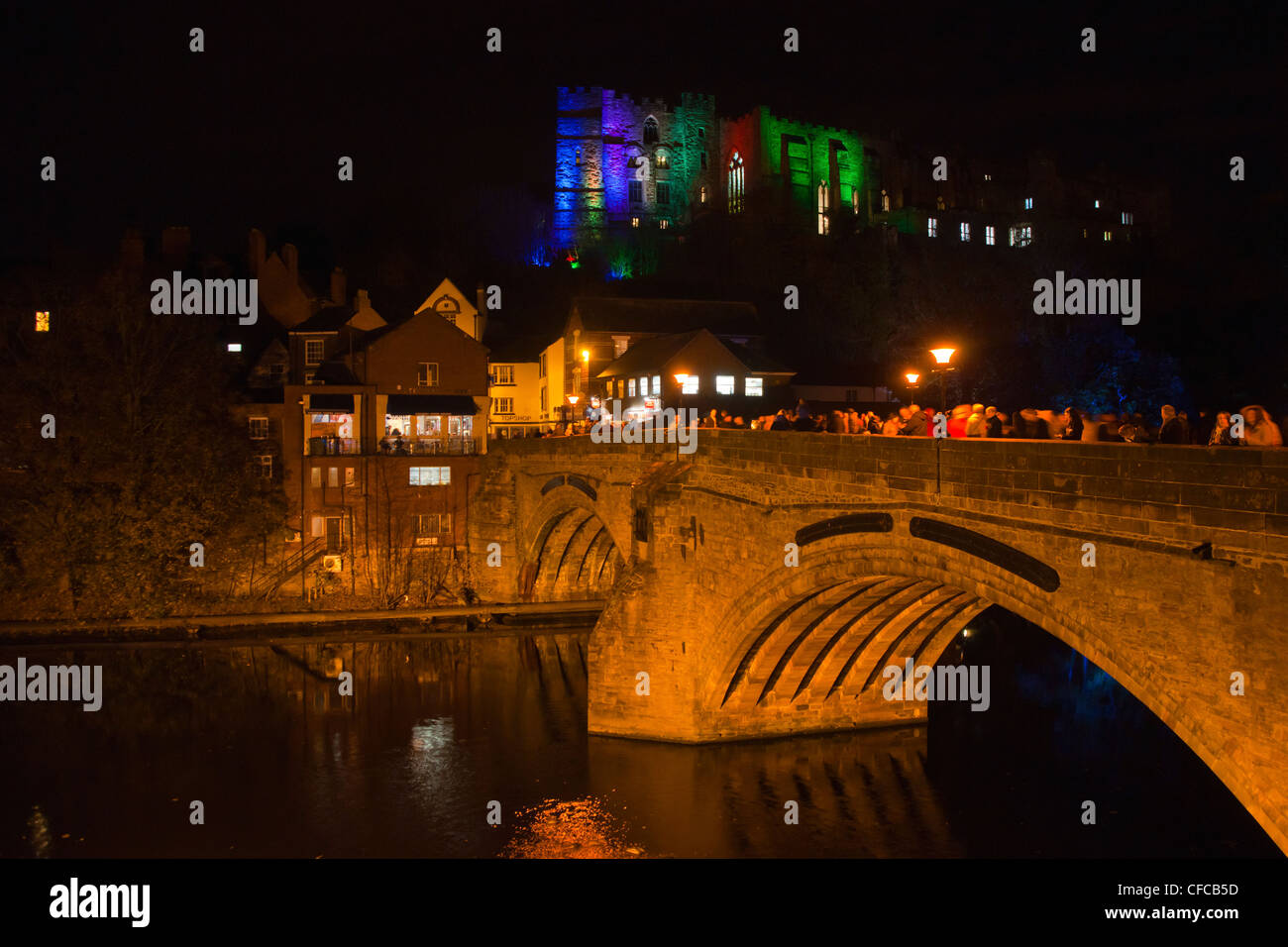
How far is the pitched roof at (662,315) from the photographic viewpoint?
60.0m

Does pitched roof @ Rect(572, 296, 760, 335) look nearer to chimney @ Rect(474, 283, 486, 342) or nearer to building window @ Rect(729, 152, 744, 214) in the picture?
chimney @ Rect(474, 283, 486, 342)

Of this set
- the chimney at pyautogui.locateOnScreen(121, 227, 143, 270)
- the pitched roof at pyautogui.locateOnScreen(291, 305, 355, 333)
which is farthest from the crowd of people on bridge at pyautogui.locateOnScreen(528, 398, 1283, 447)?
the chimney at pyautogui.locateOnScreen(121, 227, 143, 270)

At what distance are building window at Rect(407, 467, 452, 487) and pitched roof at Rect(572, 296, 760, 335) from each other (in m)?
13.8

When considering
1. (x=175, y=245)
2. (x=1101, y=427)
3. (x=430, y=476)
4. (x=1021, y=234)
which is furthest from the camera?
(x=1021, y=234)

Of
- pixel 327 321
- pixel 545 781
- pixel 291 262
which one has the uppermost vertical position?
pixel 291 262

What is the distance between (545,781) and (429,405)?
28.8 m

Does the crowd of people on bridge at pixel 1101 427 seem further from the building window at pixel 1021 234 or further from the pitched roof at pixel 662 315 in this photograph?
the building window at pixel 1021 234

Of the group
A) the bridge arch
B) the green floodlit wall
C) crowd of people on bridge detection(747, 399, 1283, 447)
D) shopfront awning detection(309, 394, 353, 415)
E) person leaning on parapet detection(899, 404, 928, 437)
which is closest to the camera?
crowd of people on bridge detection(747, 399, 1283, 447)

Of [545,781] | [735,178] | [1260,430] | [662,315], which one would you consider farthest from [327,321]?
[735,178]

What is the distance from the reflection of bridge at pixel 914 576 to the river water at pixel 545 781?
1.66m

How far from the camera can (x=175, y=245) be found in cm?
6034

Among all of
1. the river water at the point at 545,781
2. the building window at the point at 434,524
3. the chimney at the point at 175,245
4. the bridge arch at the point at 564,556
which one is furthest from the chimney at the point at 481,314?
the river water at the point at 545,781

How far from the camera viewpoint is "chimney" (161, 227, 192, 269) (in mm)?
59844

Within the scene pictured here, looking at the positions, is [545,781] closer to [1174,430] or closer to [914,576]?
[914,576]
